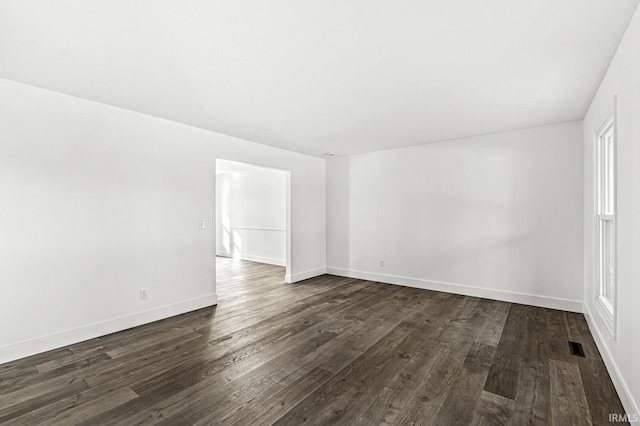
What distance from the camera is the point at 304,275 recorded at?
5.76 metres

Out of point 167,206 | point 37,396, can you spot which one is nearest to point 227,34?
point 167,206

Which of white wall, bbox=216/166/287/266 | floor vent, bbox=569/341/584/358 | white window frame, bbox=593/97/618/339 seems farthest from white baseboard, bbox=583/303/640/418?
white wall, bbox=216/166/287/266

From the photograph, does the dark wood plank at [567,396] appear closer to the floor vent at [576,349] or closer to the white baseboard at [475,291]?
the floor vent at [576,349]

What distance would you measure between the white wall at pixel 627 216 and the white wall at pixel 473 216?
165cm

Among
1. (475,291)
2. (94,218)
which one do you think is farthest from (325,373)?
(475,291)

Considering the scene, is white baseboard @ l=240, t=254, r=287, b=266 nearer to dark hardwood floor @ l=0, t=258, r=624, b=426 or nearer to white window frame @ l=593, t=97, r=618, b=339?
dark hardwood floor @ l=0, t=258, r=624, b=426

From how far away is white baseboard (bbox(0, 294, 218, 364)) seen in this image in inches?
105

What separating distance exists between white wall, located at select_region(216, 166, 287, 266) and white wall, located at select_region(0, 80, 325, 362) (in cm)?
320

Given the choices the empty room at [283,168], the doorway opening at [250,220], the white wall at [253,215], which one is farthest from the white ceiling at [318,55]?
the white wall at [253,215]

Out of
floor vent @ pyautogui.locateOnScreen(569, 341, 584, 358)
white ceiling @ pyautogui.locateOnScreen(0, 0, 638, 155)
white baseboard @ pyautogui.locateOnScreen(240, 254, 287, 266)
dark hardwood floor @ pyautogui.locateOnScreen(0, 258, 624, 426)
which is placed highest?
white ceiling @ pyautogui.locateOnScreen(0, 0, 638, 155)

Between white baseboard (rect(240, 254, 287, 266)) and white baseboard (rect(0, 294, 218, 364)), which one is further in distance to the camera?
white baseboard (rect(240, 254, 287, 266))

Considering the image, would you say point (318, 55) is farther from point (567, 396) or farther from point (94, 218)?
point (567, 396)

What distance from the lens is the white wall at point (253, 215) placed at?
7.55m

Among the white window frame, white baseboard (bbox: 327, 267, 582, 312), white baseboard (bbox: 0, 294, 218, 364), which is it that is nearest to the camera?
white baseboard (bbox: 0, 294, 218, 364)
